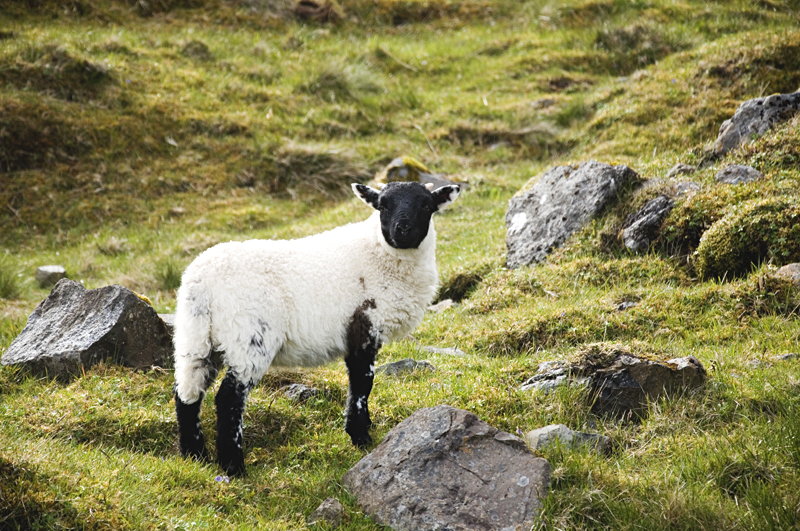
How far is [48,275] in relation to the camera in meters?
11.8

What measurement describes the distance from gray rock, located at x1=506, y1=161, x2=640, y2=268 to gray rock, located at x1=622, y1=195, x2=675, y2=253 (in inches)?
26.5

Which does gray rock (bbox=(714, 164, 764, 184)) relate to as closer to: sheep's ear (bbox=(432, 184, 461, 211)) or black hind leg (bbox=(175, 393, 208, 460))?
sheep's ear (bbox=(432, 184, 461, 211))

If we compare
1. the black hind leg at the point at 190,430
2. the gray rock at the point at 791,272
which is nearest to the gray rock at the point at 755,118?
Result: the gray rock at the point at 791,272

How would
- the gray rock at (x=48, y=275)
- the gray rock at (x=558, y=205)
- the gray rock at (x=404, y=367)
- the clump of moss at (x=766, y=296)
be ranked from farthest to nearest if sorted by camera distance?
the gray rock at (x=48, y=275)
the gray rock at (x=558, y=205)
the gray rock at (x=404, y=367)
the clump of moss at (x=766, y=296)

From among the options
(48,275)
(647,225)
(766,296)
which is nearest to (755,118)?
(647,225)

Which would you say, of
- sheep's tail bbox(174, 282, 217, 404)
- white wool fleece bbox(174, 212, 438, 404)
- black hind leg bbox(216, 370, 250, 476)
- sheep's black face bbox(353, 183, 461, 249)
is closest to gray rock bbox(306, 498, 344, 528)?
black hind leg bbox(216, 370, 250, 476)

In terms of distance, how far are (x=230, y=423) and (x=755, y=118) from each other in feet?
30.1

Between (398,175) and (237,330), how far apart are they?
9.30 m

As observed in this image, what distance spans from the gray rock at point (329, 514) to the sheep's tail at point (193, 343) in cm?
149

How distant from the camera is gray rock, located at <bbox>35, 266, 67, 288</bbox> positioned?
1179 cm

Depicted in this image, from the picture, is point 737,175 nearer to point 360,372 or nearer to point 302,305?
point 360,372

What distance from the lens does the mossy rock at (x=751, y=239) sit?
310 inches

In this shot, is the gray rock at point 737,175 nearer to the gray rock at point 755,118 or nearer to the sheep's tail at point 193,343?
the gray rock at point 755,118

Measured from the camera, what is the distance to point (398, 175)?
572 inches
